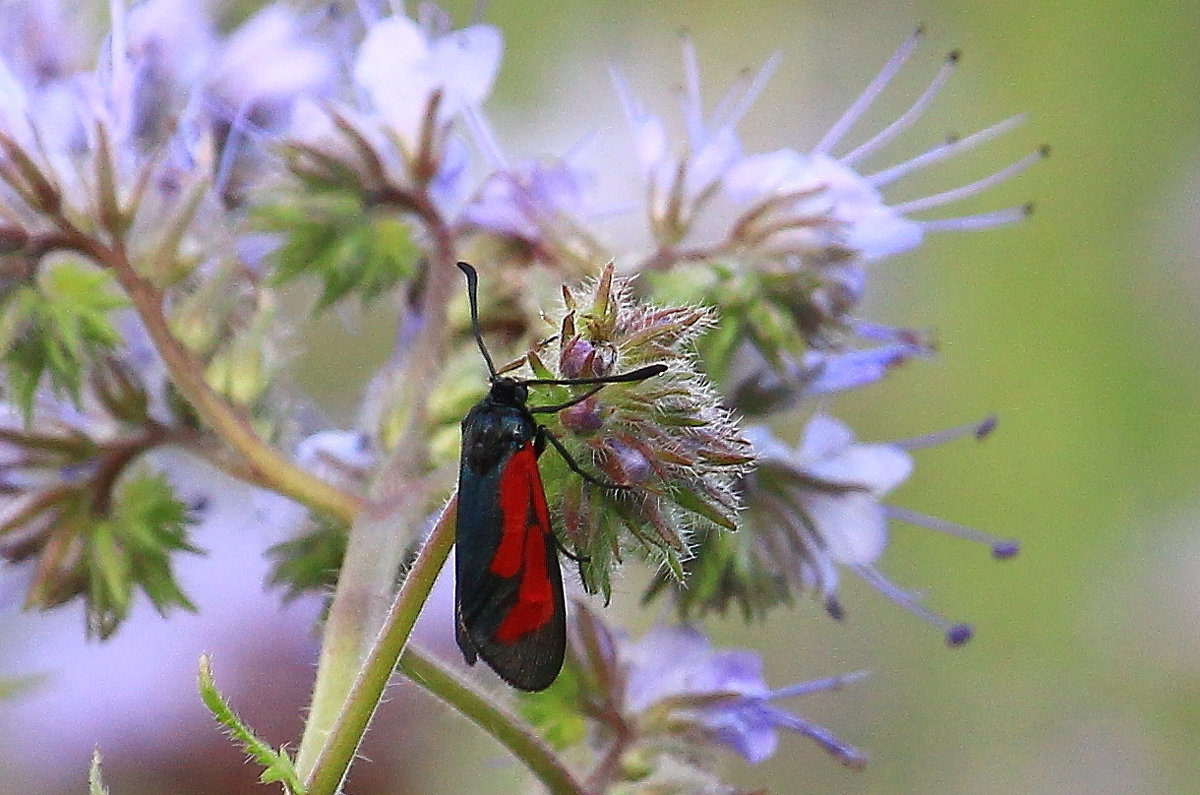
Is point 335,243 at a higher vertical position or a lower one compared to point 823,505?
higher

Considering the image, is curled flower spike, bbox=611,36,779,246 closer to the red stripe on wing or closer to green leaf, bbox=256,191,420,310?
green leaf, bbox=256,191,420,310

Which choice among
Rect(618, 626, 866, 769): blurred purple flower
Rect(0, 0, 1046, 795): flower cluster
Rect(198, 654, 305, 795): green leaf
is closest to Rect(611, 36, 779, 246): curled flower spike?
Rect(0, 0, 1046, 795): flower cluster

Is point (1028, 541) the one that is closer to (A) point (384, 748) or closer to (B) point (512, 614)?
(A) point (384, 748)

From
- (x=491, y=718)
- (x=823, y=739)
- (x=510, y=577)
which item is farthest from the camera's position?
(x=823, y=739)

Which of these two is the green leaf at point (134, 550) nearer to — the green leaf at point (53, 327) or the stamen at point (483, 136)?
the green leaf at point (53, 327)

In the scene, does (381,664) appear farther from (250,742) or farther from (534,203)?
(534,203)

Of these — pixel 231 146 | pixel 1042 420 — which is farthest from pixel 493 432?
pixel 1042 420
